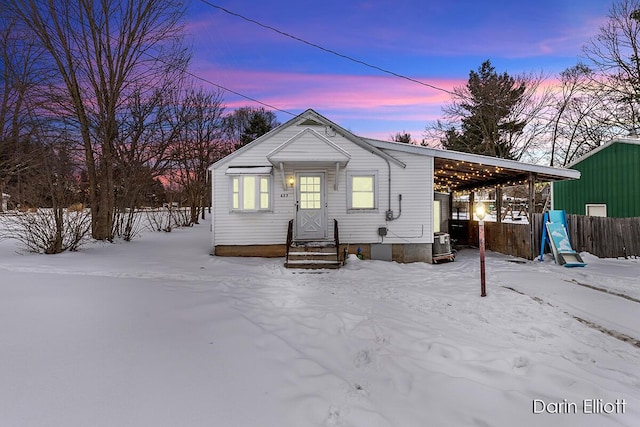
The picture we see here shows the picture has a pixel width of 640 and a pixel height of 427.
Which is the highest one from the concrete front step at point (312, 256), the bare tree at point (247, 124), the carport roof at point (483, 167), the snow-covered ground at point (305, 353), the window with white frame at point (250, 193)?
the bare tree at point (247, 124)

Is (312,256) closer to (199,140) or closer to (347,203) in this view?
(347,203)

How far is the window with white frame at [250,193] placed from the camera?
34.1 ft

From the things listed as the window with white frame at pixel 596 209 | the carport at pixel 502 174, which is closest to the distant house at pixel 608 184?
the window with white frame at pixel 596 209

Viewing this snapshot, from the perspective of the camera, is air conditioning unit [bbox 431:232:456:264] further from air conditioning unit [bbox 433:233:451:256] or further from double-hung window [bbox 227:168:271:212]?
double-hung window [bbox 227:168:271:212]

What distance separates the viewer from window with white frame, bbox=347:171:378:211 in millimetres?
10664

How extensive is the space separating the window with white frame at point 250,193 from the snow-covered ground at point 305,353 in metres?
3.78

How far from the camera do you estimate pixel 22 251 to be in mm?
9359

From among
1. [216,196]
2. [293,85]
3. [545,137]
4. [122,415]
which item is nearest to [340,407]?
[122,415]

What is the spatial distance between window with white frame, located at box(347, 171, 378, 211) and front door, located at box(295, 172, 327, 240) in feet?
3.08

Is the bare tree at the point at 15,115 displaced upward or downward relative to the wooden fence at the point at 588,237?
upward

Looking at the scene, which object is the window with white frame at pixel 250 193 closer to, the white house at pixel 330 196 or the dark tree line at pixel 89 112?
the white house at pixel 330 196

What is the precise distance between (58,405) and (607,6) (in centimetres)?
2722

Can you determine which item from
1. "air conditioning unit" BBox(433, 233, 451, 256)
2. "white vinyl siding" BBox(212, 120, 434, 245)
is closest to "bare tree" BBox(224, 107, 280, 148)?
"white vinyl siding" BBox(212, 120, 434, 245)

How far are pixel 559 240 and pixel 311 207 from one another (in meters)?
8.29
